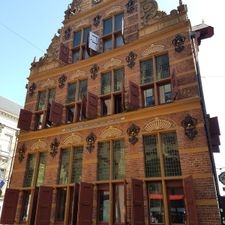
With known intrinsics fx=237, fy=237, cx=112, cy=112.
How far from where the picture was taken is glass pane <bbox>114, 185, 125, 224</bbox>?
785cm

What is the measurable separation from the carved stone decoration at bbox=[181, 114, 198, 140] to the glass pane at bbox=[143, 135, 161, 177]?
1.13 meters

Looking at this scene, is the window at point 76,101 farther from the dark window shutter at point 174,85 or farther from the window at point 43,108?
the dark window shutter at point 174,85

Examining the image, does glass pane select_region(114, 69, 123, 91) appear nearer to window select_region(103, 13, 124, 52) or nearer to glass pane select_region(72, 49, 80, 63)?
window select_region(103, 13, 124, 52)

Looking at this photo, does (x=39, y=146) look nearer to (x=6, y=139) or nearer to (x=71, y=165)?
(x=71, y=165)

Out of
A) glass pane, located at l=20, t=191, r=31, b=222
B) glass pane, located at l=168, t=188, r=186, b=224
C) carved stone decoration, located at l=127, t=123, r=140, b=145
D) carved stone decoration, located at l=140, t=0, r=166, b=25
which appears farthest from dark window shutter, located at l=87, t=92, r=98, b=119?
glass pane, located at l=20, t=191, r=31, b=222

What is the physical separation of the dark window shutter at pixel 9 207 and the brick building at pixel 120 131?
4cm

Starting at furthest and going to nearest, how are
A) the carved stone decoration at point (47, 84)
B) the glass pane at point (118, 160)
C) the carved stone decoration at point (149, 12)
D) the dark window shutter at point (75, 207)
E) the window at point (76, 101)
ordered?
the carved stone decoration at point (47, 84) → the window at point (76, 101) → the carved stone decoration at point (149, 12) → the glass pane at point (118, 160) → the dark window shutter at point (75, 207)

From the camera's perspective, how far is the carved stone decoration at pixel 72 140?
32.6 feet

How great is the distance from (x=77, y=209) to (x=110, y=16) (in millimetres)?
9176

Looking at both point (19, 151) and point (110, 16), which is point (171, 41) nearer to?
point (110, 16)

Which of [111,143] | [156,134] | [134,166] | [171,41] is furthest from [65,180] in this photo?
[171,41]

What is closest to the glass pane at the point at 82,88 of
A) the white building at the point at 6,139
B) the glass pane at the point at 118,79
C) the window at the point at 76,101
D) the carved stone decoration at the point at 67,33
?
the window at the point at 76,101

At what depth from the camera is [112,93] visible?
9.97m

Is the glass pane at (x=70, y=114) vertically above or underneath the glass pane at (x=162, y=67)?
underneath
